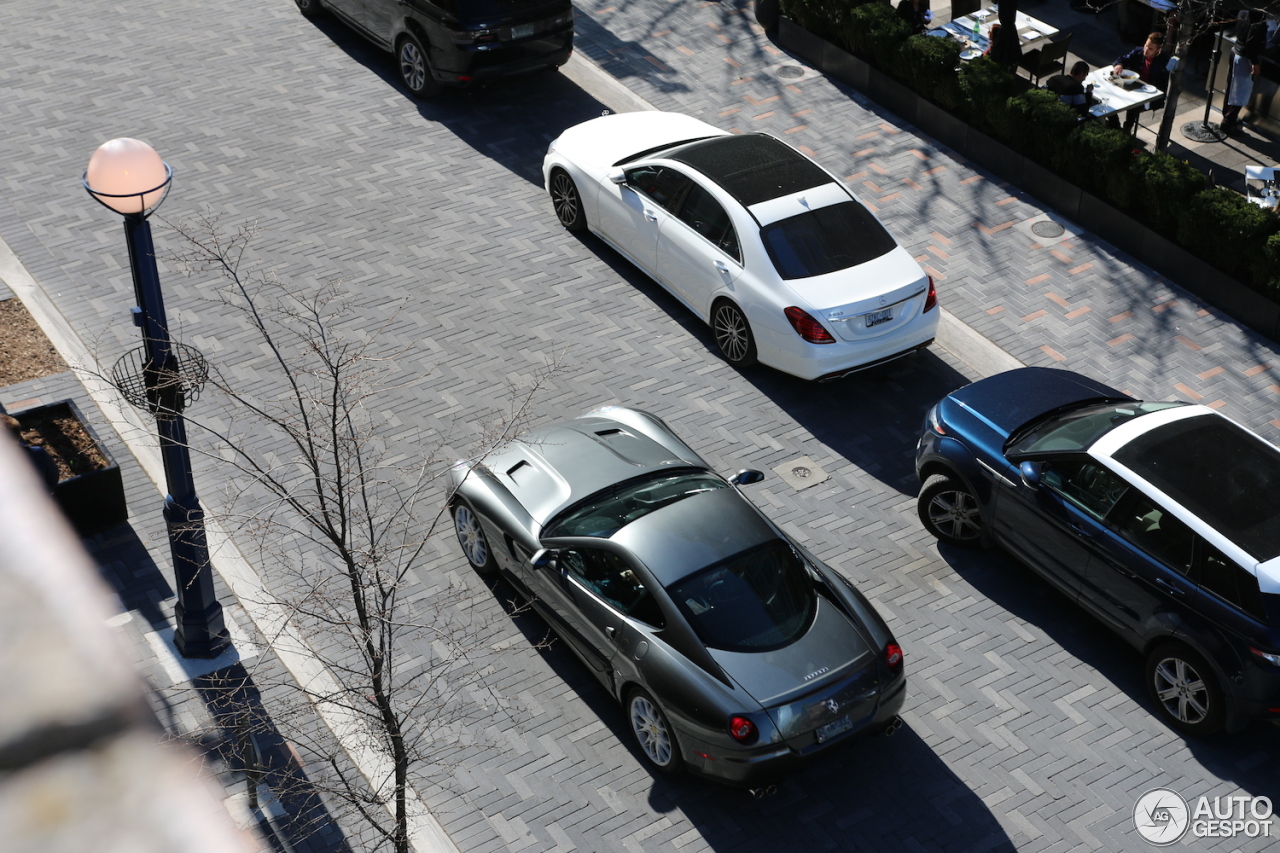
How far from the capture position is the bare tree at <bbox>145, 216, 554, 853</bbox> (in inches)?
321

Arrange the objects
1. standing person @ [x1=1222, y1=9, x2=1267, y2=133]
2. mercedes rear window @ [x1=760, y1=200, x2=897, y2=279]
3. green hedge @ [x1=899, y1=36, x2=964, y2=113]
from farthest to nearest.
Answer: standing person @ [x1=1222, y1=9, x2=1267, y2=133] < green hedge @ [x1=899, y1=36, x2=964, y2=113] < mercedes rear window @ [x1=760, y1=200, x2=897, y2=279]

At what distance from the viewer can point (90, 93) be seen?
56.1ft

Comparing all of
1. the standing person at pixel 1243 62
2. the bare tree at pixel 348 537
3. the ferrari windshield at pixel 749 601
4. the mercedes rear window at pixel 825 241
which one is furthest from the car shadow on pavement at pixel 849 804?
the standing person at pixel 1243 62

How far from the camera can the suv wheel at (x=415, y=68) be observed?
1691 cm

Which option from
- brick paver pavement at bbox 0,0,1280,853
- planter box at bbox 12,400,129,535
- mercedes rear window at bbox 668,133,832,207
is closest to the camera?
brick paver pavement at bbox 0,0,1280,853

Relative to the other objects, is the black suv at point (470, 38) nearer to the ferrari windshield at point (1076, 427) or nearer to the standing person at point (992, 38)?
the standing person at point (992, 38)

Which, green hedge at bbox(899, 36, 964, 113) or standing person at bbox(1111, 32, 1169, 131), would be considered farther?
standing person at bbox(1111, 32, 1169, 131)

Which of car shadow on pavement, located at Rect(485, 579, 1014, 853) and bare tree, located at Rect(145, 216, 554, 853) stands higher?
bare tree, located at Rect(145, 216, 554, 853)

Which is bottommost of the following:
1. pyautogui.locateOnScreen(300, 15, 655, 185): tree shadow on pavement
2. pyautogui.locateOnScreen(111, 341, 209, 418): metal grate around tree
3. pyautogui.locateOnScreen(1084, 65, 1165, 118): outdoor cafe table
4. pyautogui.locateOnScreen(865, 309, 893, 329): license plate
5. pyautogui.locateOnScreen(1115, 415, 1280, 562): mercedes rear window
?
pyautogui.locateOnScreen(300, 15, 655, 185): tree shadow on pavement

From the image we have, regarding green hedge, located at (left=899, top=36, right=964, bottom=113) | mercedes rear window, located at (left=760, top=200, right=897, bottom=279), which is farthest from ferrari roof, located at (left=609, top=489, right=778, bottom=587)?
green hedge, located at (left=899, top=36, right=964, bottom=113)

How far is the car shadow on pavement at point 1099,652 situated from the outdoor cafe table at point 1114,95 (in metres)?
6.90

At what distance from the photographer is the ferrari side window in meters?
9.30

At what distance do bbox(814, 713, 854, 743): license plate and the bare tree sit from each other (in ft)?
8.12

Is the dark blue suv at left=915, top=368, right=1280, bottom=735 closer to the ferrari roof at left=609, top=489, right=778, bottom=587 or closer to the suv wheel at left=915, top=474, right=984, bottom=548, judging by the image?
the suv wheel at left=915, top=474, right=984, bottom=548
